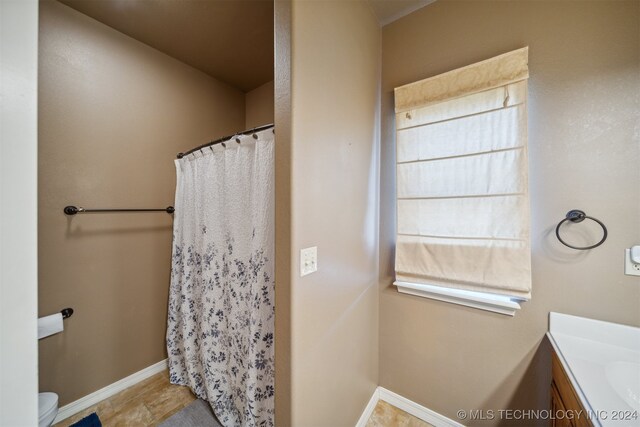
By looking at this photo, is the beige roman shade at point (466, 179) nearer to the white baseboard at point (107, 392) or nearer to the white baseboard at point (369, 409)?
the white baseboard at point (369, 409)

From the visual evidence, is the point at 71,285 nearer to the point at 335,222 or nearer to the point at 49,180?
the point at 49,180

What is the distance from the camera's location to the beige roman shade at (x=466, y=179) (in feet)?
3.85

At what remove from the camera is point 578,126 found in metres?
1.09

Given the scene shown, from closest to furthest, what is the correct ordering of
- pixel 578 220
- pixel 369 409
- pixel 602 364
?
→ pixel 602 364
pixel 578 220
pixel 369 409

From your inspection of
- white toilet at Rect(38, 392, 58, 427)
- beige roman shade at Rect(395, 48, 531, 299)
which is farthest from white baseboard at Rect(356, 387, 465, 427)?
white toilet at Rect(38, 392, 58, 427)

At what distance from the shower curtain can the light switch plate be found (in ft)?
0.85

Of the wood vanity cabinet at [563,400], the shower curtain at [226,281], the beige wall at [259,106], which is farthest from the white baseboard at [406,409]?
the beige wall at [259,106]

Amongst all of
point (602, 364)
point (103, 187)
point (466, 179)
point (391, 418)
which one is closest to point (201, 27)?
point (103, 187)

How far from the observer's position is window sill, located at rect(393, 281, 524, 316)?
4.01 ft

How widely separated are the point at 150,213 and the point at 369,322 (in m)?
1.89

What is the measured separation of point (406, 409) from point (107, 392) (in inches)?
83.1

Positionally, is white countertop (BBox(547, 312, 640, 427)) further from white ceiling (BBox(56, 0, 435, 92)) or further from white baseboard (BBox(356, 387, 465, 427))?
white ceiling (BBox(56, 0, 435, 92))

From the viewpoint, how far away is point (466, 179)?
4.27 ft

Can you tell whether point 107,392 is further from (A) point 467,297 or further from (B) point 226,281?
(A) point 467,297
